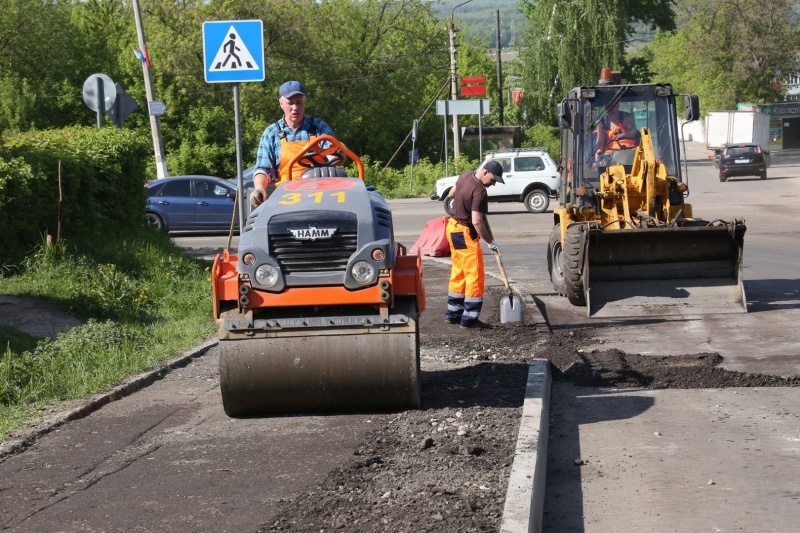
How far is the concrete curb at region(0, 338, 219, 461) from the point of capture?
677 centimetres

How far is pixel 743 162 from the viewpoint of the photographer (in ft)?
146

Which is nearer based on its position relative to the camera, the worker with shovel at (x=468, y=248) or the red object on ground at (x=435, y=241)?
the worker with shovel at (x=468, y=248)

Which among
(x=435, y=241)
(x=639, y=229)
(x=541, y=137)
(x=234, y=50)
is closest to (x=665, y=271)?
(x=639, y=229)

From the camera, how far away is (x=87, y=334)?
9758 millimetres

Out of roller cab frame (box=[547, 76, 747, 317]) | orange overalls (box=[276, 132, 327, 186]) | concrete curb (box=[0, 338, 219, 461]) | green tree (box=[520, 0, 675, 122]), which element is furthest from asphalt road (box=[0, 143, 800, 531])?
green tree (box=[520, 0, 675, 122])

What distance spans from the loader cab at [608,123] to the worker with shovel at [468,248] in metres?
2.61

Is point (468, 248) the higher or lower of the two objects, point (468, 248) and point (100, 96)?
the lower

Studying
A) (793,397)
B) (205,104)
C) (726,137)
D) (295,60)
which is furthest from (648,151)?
(726,137)

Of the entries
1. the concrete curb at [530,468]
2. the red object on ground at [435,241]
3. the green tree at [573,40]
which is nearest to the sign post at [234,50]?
the concrete curb at [530,468]

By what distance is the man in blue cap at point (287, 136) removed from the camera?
809 cm

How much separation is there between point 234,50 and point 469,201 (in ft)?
9.55

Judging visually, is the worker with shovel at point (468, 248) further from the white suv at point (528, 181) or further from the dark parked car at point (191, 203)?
the white suv at point (528, 181)

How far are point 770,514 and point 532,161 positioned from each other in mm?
25388

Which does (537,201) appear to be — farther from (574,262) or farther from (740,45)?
(740,45)
